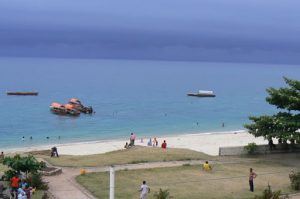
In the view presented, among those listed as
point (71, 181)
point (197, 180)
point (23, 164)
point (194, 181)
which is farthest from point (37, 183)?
point (197, 180)

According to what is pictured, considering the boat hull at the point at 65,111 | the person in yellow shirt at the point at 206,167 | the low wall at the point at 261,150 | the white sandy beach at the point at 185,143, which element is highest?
the boat hull at the point at 65,111

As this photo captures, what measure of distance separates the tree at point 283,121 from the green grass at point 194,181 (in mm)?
2728

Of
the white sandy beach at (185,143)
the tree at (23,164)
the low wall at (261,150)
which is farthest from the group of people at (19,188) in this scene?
the white sandy beach at (185,143)

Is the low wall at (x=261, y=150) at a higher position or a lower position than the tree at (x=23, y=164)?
higher

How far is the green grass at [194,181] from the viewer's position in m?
25.2

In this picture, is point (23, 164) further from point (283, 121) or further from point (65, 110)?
point (65, 110)

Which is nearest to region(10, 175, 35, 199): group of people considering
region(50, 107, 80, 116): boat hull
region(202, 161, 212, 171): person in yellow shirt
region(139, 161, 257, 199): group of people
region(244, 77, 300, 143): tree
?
region(139, 161, 257, 199): group of people

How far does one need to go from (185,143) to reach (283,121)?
27.2 metres

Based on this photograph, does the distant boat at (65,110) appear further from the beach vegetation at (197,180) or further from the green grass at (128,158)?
the beach vegetation at (197,180)

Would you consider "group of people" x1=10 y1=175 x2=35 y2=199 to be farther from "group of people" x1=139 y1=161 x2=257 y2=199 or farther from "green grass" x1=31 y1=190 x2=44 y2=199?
→ "group of people" x1=139 y1=161 x2=257 y2=199

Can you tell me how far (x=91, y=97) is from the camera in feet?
441

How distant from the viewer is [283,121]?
34594mm

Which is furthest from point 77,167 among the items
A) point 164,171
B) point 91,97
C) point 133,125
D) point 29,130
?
point 91,97

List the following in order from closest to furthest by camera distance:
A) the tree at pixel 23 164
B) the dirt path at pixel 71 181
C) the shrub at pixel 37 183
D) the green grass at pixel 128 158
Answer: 1. the dirt path at pixel 71 181
2. the tree at pixel 23 164
3. the shrub at pixel 37 183
4. the green grass at pixel 128 158
